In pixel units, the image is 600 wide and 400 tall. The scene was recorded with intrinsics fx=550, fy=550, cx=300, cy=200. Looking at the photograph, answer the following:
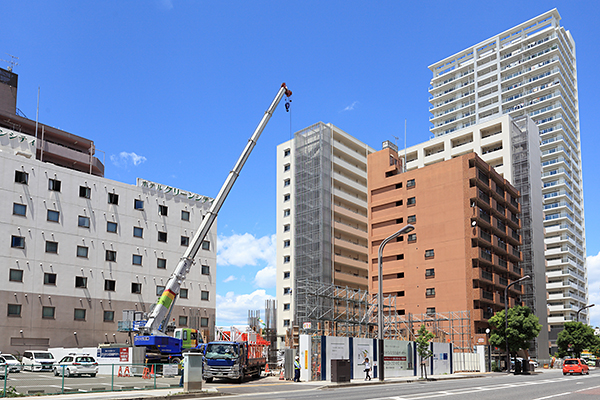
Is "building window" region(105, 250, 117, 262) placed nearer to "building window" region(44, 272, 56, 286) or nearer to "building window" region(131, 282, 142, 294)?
"building window" region(131, 282, 142, 294)

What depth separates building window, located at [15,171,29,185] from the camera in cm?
5731

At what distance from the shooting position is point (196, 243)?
50.8 meters

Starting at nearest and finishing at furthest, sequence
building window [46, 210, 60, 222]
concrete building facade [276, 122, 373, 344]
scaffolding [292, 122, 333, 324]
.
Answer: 1. building window [46, 210, 60, 222]
2. scaffolding [292, 122, 333, 324]
3. concrete building facade [276, 122, 373, 344]

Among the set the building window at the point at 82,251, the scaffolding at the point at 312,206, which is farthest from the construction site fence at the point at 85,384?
the scaffolding at the point at 312,206

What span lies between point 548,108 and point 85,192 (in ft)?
355

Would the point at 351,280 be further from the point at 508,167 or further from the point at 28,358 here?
the point at 28,358

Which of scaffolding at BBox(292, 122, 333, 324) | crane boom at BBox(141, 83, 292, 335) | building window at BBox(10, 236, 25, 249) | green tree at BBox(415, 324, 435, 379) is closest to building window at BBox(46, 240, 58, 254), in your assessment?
building window at BBox(10, 236, 25, 249)

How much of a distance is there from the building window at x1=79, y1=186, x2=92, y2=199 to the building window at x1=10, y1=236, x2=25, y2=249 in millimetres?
8471

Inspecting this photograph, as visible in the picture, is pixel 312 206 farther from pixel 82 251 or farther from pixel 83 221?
pixel 82 251

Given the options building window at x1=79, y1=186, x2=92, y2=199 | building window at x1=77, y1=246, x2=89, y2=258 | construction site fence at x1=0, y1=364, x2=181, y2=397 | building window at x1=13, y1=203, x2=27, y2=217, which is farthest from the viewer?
building window at x1=79, y1=186, x2=92, y2=199

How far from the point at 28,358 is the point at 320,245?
5357cm

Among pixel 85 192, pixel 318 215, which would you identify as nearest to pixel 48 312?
pixel 85 192

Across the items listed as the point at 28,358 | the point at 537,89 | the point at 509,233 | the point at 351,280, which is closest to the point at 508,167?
the point at 509,233

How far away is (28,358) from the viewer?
160 feet
